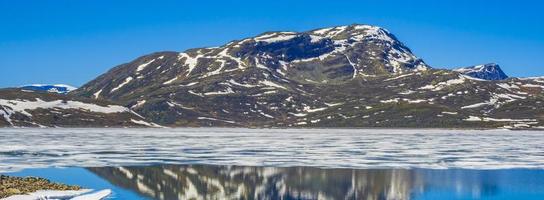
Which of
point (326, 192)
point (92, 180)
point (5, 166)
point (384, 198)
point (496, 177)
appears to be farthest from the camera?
point (5, 166)

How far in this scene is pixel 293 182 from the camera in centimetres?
4234

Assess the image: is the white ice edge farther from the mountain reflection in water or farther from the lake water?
the mountain reflection in water

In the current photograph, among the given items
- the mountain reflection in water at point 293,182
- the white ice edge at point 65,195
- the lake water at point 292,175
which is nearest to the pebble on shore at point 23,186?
the white ice edge at point 65,195

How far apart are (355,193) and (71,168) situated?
25.8 meters

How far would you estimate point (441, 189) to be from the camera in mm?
39062

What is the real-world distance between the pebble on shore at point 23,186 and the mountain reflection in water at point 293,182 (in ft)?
14.4

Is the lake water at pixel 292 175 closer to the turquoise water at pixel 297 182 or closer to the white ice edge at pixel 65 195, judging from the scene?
the turquoise water at pixel 297 182

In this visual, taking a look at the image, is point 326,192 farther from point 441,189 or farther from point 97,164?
point 97,164

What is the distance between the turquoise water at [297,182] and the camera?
3647 centimetres

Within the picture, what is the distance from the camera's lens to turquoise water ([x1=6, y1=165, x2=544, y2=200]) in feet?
120

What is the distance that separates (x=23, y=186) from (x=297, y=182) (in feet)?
54.4

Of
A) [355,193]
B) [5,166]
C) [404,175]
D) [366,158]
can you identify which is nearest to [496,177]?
[404,175]

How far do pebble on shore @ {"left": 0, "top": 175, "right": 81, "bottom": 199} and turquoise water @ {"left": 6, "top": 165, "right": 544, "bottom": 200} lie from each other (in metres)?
2.73

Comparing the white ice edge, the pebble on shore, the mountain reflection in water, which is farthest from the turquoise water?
the pebble on shore
